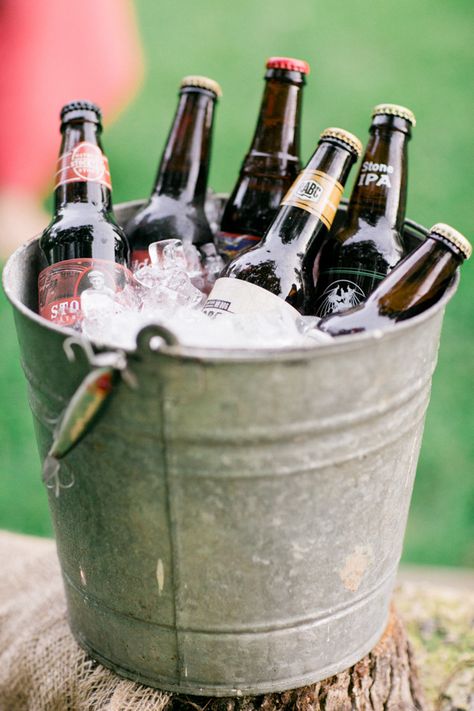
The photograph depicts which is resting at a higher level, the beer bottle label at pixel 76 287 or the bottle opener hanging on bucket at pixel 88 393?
the beer bottle label at pixel 76 287

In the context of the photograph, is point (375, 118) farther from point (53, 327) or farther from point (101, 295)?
point (53, 327)

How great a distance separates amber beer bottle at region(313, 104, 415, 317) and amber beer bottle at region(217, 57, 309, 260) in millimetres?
235

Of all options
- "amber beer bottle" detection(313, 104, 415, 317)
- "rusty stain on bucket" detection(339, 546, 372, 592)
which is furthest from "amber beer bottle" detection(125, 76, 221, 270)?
"rusty stain on bucket" detection(339, 546, 372, 592)

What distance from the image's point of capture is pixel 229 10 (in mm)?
6188

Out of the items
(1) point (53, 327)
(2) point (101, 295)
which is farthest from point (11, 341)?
(1) point (53, 327)

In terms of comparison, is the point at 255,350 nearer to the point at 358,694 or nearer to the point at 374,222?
the point at 374,222

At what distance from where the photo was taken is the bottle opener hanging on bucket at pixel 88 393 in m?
1.14

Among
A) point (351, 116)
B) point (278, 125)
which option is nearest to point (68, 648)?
point (278, 125)

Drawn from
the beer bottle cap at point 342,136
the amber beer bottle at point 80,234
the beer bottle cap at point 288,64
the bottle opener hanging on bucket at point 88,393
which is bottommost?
→ the bottle opener hanging on bucket at point 88,393

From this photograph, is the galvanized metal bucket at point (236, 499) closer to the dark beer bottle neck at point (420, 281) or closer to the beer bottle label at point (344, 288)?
the dark beer bottle neck at point (420, 281)

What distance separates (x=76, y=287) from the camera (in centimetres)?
153

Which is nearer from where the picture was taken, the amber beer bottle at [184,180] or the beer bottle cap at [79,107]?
the beer bottle cap at [79,107]

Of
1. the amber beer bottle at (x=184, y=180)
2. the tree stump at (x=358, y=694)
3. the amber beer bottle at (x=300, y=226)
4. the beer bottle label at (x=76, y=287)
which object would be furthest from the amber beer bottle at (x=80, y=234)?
the tree stump at (x=358, y=694)

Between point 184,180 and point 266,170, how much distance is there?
22 cm
